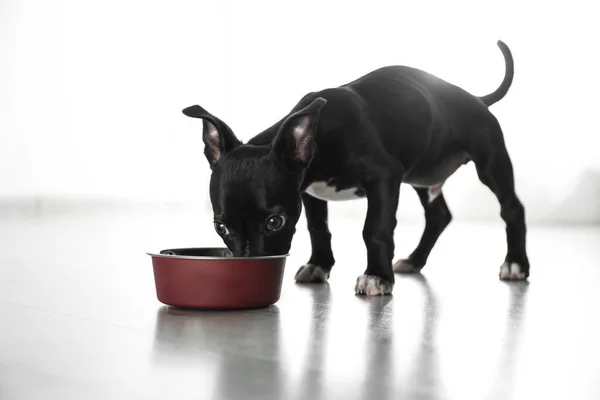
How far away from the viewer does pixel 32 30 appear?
34.0 feet

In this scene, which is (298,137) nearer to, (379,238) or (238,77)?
(379,238)

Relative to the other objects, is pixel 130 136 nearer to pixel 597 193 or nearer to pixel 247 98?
pixel 247 98

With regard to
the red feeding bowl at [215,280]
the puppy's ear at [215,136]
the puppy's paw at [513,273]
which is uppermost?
the puppy's ear at [215,136]

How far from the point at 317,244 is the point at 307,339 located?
1.60 meters

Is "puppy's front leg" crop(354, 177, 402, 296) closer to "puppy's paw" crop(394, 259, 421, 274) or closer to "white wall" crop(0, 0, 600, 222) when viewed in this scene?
"puppy's paw" crop(394, 259, 421, 274)

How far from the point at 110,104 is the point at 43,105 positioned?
0.80 meters

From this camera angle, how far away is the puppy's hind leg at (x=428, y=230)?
4.59m

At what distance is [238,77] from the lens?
35.5 feet

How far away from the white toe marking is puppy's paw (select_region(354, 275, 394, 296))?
3.02ft

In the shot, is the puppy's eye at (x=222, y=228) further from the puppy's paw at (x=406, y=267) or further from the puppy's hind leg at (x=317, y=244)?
the puppy's paw at (x=406, y=267)

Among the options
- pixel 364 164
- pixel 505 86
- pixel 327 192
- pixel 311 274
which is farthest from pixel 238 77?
pixel 364 164

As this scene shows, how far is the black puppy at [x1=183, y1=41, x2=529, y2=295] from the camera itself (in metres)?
3.06

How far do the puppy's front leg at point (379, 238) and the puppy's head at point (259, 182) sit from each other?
400 mm

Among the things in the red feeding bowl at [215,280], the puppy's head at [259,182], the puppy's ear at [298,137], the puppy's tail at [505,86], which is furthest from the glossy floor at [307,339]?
the puppy's tail at [505,86]
